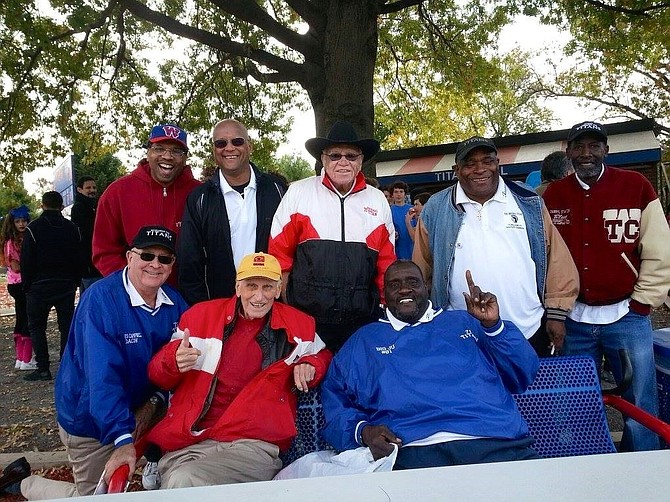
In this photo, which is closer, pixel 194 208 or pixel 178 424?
pixel 178 424

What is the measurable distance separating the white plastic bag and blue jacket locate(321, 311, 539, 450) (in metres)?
0.09

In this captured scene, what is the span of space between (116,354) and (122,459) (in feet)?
1.71

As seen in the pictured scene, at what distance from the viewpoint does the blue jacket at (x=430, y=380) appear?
2.65 m

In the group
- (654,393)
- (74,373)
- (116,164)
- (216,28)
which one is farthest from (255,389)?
(116,164)

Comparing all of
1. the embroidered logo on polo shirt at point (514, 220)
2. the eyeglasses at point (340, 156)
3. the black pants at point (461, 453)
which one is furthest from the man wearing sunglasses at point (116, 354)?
the embroidered logo on polo shirt at point (514, 220)

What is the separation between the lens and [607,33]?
9.38 m

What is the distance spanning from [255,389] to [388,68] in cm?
1189

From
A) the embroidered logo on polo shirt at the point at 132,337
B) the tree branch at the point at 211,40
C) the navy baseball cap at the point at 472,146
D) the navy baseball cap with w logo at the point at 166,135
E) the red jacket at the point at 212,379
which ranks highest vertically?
the tree branch at the point at 211,40

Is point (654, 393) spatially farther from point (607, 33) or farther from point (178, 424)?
point (607, 33)

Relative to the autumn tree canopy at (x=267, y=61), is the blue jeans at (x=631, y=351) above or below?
below

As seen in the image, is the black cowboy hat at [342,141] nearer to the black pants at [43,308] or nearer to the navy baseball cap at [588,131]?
the navy baseball cap at [588,131]

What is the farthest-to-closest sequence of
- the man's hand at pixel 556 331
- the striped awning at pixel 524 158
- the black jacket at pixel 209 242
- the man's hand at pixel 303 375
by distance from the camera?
the striped awning at pixel 524 158 → the black jacket at pixel 209 242 → the man's hand at pixel 556 331 → the man's hand at pixel 303 375

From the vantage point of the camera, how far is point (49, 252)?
259 inches

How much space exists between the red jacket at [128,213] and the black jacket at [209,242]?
1.15 ft
